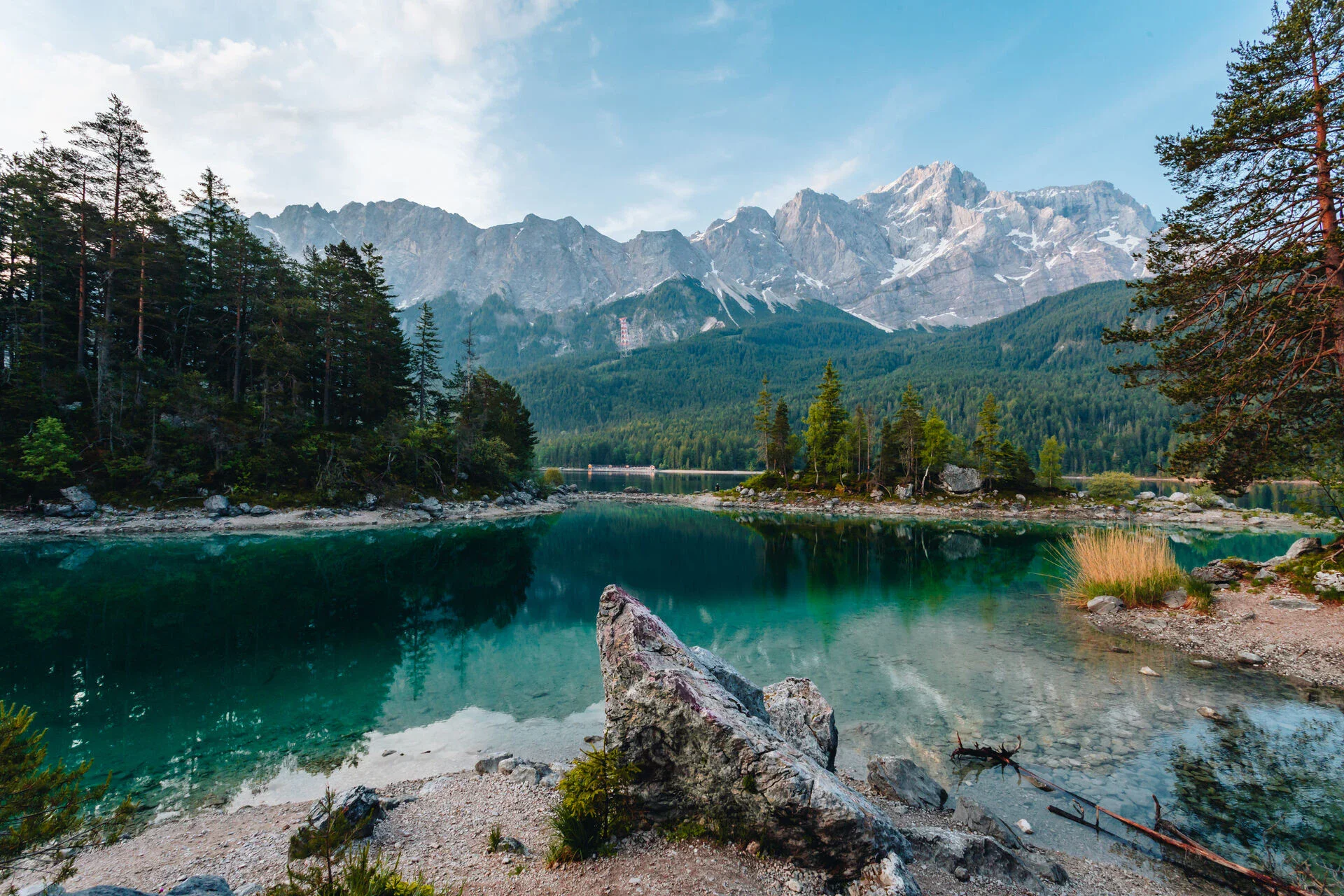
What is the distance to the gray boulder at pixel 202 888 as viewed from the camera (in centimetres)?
424

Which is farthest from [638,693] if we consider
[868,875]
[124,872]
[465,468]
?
[465,468]

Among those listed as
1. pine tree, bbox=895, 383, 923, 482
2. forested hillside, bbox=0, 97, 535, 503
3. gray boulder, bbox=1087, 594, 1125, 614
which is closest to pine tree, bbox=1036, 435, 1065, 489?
pine tree, bbox=895, 383, 923, 482

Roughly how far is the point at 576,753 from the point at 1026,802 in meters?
7.99

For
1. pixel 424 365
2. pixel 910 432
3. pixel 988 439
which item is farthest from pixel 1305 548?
pixel 424 365

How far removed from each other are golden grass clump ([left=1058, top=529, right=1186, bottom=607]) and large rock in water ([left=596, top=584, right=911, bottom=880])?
806 inches

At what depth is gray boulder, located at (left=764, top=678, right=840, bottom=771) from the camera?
8.26m

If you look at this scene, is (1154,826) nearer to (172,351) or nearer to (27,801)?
(27,801)

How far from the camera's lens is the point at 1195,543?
1592 inches

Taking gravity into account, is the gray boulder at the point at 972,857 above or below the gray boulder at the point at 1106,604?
above

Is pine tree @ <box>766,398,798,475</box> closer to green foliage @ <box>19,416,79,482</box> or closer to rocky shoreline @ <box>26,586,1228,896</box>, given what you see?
rocky shoreline @ <box>26,586,1228,896</box>

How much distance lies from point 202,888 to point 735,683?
228 inches

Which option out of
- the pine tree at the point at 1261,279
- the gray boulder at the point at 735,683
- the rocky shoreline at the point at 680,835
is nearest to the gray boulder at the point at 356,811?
the rocky shoreline at the point at 680,835

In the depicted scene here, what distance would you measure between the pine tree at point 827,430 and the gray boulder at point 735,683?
66.5 metres

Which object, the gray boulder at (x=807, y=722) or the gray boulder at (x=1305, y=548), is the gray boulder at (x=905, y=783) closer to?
the gray boulder at (x=807, y=722)
